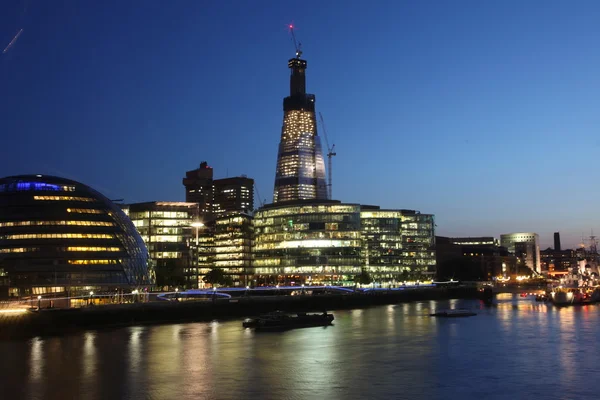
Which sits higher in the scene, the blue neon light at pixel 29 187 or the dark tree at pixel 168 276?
the blue neon light at pixel 29 187

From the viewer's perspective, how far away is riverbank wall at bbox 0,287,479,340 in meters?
77.6

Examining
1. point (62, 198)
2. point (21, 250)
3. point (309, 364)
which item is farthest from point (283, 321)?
point (62, 198)

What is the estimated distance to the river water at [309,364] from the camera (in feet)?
136

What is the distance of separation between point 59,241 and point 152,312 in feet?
137

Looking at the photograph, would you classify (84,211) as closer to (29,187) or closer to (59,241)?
(59,241)

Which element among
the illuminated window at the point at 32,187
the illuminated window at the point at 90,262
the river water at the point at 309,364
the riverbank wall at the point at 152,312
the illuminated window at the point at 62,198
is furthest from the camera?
the illuminated window at the point at 32,187

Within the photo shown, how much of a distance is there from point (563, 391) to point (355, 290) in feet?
393

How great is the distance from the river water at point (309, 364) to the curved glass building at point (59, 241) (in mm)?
49798

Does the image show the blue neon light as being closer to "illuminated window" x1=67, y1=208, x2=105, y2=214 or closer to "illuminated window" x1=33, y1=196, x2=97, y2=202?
"illuminated window" x1=33, y1=196, x2=97, y2=202

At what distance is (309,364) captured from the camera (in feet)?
171

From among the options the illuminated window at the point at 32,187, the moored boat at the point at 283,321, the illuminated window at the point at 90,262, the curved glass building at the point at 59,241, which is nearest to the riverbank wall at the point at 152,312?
the moored boat at the point at 283,321

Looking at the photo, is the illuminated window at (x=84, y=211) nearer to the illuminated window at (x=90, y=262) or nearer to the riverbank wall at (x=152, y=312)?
the illuminated window at (x=90, y=262)

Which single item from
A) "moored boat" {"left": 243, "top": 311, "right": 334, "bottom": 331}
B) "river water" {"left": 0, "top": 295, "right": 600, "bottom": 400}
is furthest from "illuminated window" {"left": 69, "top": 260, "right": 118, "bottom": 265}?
"moored boat" {"left": 243, "top": 311, "right": 334, "bottom": 331}

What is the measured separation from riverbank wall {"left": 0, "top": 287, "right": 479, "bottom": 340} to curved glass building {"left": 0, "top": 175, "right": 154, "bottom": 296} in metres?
29.4
